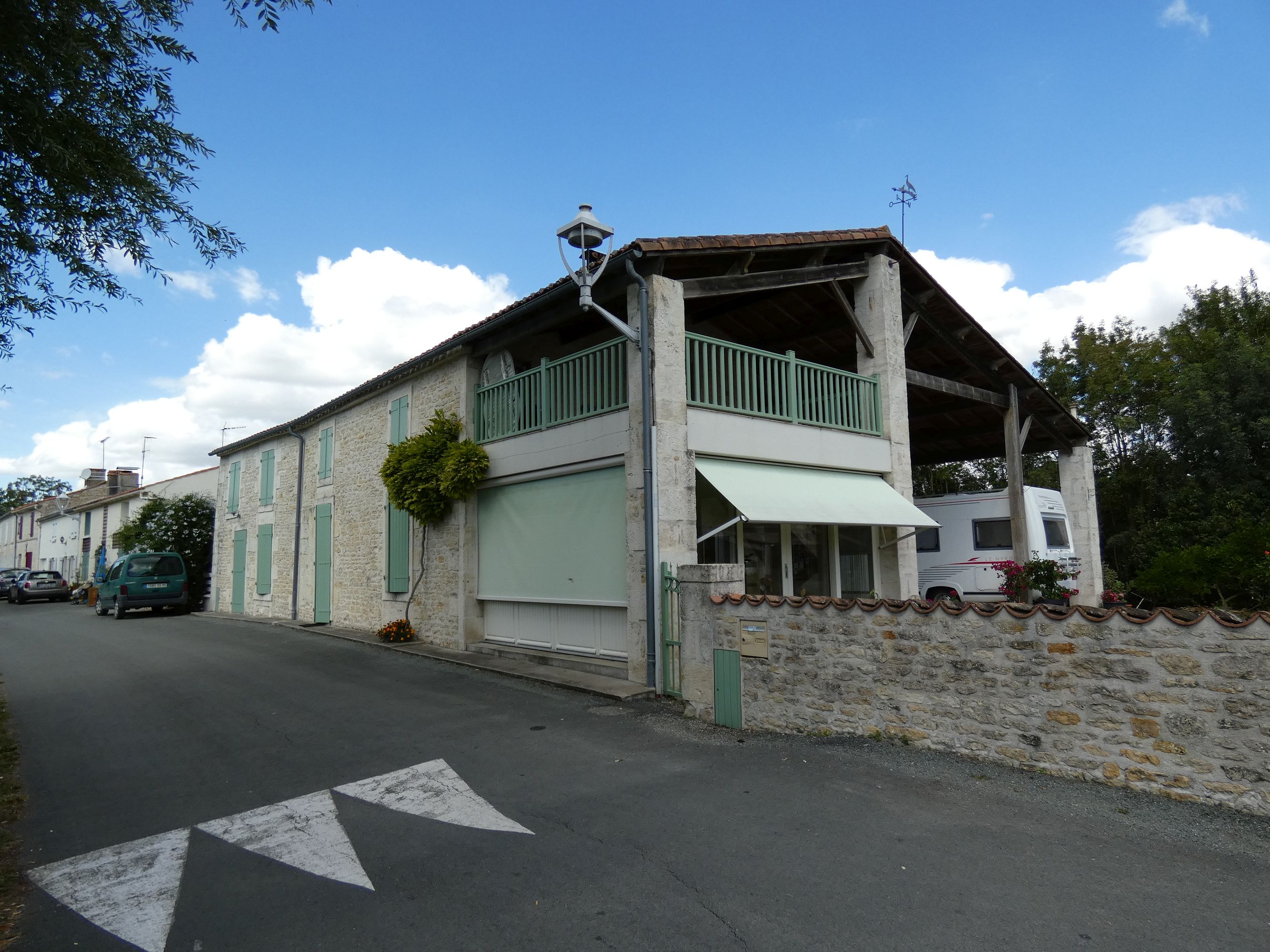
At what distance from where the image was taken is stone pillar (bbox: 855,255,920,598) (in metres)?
10.8

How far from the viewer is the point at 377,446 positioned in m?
14.5

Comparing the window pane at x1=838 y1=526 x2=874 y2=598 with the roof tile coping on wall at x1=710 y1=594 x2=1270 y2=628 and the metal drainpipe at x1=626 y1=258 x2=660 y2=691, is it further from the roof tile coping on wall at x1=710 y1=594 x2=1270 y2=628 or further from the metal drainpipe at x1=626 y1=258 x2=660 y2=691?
the roof tile coping on wall at x1=710 y1=594 x2=1270 y2=628

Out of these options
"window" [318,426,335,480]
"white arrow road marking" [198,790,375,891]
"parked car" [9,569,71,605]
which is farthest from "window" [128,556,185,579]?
"white arrow road marking" [198,790,375,891]

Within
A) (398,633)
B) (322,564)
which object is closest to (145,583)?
(322,564)

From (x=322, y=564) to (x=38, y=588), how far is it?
19728 mm

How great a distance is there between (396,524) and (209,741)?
7.03 meters

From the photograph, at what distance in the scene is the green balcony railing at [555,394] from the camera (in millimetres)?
9242

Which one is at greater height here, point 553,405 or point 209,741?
point 553,405

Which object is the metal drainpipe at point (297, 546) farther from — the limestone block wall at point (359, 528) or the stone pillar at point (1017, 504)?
the stone pillar at point (1017, 504)

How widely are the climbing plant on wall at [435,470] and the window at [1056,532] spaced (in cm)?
1024

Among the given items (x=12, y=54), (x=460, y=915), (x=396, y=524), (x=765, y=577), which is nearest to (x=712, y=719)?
(x=765, y=577)

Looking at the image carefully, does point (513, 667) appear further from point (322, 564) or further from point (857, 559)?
point (322, 564)

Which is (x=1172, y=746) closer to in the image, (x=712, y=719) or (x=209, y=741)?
(x=712, y=719)

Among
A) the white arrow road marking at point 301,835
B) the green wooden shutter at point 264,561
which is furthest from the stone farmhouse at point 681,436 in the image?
the green wooden shutter at point 264,561
